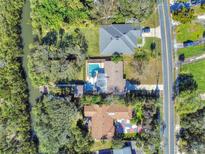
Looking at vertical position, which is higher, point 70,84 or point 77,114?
point 70,84

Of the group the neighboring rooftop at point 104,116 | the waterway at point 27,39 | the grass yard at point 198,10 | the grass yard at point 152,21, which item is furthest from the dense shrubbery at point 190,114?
the waterway at point 27,39

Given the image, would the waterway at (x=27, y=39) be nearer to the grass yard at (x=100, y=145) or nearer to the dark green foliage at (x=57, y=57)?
the dark green foliage at (x=57, y=57)

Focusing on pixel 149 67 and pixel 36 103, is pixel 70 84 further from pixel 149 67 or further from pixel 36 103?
pixel 149 67

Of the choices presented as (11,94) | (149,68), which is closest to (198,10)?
(149,68)

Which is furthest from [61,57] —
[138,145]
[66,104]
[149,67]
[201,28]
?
[201,28]

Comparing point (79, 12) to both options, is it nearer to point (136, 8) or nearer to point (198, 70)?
point (136, 8)

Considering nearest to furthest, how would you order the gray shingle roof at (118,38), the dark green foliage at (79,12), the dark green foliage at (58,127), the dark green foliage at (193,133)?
the dark green foliage at (193,133) < the dark green foliage at (58,127) < the gray shingle roof at (118,38) < the dark green foliage at (79,12)
